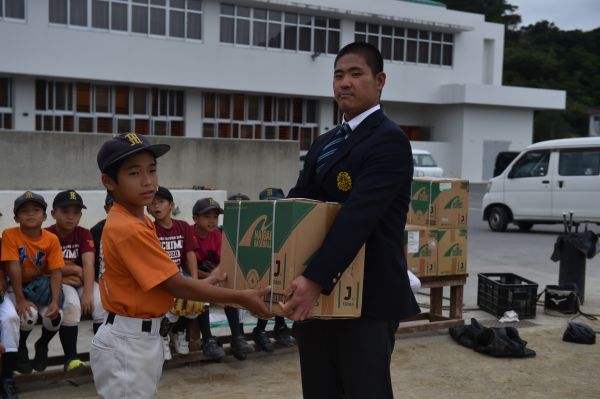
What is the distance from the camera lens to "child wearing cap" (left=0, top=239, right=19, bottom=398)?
4.64 metres

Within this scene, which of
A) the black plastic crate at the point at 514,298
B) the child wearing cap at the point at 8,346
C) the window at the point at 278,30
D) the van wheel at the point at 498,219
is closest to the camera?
the child wearing cap at the point at 8,346

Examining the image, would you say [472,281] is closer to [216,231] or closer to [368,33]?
[216,231]

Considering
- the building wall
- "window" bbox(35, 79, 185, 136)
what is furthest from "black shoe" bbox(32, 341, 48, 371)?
"window" bbox(35, 79, 185, 136)

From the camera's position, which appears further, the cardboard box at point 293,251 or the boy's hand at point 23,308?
the boy's hand at point 23,308

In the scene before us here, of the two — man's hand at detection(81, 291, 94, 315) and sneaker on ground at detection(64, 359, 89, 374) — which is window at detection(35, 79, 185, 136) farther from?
sneaker on ground at detection(64, 359, 89, 374)

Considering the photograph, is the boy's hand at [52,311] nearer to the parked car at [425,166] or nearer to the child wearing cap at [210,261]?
the child wearing cap at [210,261]

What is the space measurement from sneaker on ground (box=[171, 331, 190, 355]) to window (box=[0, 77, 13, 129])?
27241 mm

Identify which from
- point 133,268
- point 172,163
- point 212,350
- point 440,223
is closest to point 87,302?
point 212,350

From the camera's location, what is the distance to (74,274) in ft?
17.8

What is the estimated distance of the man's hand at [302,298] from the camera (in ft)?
8.78

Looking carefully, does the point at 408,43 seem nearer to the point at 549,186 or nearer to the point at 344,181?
the point at 549,186

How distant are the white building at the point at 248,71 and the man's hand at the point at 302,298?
29052 mm

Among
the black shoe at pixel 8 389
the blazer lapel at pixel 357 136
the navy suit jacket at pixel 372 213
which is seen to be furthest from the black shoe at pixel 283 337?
the blazer lapel at pixel 357 136

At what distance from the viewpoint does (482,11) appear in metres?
69.8
